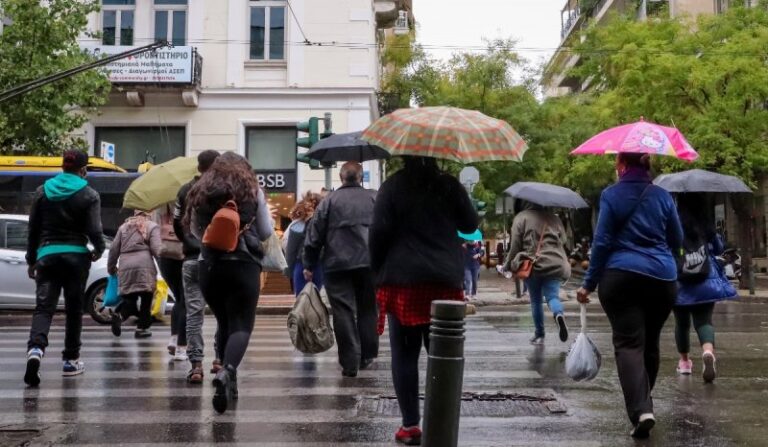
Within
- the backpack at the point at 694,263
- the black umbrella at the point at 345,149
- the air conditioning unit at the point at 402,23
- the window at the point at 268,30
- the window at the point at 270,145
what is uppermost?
the air conditioning unit at the point at 402,23

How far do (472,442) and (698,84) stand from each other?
821 inches

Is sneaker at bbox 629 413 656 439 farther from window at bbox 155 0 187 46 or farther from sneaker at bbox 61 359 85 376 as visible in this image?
window at bbox 155 0 187 46

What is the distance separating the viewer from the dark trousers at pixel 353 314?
761cm

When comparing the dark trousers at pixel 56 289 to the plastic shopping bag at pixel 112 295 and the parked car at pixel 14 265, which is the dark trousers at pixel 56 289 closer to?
the plastic shopping bag at pixel 112 295

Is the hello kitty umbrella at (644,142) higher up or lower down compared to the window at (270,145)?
lower down

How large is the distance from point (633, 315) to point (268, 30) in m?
22.0

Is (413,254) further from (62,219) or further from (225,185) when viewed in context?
(62,219)

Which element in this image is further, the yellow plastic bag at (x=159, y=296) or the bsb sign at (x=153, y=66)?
the bsb sign at (x=153, y=66)

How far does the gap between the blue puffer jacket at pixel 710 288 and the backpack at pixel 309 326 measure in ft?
9.99

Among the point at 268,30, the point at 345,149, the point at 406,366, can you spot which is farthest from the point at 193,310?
the point at 268,30

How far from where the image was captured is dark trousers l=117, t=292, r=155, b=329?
35.9 ft

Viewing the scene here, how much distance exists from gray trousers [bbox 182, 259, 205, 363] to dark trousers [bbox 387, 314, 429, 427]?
2603 mm

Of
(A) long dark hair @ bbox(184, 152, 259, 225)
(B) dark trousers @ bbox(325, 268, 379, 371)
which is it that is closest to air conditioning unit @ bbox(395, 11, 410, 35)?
(B) dark trousers @ bbox(325, 268, 379, 371)

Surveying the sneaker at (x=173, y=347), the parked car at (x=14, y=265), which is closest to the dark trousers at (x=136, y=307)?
the sneaker at (x=173, y=347)
